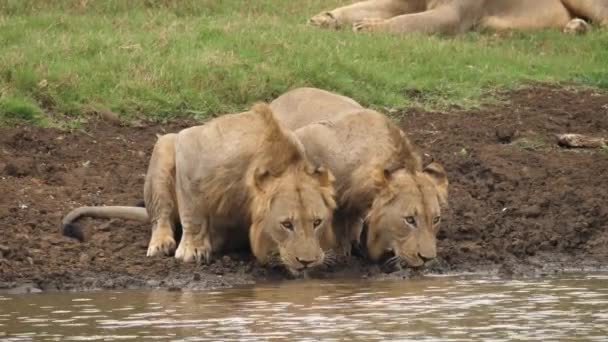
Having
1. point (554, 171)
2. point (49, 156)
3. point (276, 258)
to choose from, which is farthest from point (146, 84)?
point (276, 258)

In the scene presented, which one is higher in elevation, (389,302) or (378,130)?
(378,130)

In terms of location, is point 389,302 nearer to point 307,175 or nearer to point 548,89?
point 307,175

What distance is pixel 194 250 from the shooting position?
8.99m

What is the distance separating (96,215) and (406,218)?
1.96 meters

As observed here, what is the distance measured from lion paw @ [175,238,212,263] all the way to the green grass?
2.88m

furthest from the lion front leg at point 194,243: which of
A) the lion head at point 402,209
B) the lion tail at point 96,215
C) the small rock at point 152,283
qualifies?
the lion head at point 402,209

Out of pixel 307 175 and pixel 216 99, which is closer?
pixel 307 175

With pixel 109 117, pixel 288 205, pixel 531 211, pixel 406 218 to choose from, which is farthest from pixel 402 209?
pixel 109 117

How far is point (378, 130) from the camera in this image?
29.9 feet

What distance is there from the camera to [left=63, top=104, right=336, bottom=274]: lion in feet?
28.2

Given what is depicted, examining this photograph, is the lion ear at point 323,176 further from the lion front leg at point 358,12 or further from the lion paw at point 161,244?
the lion front leg at point 358,12

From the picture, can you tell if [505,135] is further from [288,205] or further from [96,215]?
[288,205]

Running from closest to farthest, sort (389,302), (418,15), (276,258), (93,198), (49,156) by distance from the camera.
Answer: (389,302) < (276,258) < (93,198) < (49,156) < (418,15)

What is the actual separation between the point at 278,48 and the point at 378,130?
14.2 ft
